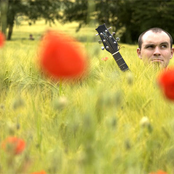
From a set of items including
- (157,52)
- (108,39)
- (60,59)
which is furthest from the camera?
(157,52)

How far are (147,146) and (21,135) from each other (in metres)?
0.43

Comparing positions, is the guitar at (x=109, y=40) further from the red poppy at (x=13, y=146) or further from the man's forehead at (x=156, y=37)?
the red poppy at (x=13, y=146)

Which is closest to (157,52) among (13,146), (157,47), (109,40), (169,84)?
(157,47)

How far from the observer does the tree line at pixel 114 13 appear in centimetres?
1758

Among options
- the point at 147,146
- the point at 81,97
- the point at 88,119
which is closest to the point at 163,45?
the point at 81,97

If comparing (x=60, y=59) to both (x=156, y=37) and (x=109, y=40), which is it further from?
(x=156, y=37)

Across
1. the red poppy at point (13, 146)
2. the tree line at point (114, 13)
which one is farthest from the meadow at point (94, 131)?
the tree line at point (114, 13)

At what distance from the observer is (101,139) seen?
90 centimetres

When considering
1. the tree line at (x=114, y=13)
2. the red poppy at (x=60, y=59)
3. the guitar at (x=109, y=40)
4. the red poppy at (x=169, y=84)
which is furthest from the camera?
the tree line at (x=114, y=13)

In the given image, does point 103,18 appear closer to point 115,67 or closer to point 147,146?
point 115,67

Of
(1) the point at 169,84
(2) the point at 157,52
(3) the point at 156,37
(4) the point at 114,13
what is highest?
(1) the point at 169,84

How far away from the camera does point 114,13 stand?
20.7 metres

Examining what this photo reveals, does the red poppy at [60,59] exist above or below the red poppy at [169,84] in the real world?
above

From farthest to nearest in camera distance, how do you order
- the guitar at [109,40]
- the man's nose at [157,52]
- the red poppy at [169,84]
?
the man's nose at [157,52], the guitar at [109,40], the red poppy at [169,84]
